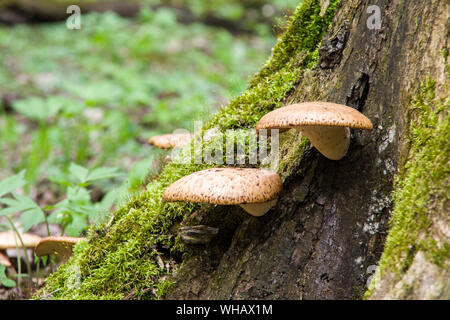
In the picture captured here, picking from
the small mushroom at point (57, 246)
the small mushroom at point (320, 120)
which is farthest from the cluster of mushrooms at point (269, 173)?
the small mushroom at point (57, 246)

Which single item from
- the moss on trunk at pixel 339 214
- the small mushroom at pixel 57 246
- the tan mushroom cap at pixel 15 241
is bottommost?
the tan mushroom cap at pixel 15 241

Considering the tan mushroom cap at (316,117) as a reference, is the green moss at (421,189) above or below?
below

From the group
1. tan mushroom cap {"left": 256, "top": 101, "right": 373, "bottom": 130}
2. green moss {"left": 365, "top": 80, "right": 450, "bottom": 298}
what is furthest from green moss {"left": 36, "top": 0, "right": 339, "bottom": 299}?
green moss {"left": 365, "top": 80, "right": 450, "bottom": 298}

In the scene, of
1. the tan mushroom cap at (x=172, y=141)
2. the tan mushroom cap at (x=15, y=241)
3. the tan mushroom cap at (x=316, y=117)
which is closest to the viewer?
the tan mushroom cap at (x=316, y=117)

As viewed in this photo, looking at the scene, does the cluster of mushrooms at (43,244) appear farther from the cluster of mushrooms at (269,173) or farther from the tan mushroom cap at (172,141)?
the cluster of mushrooms at (269,173)

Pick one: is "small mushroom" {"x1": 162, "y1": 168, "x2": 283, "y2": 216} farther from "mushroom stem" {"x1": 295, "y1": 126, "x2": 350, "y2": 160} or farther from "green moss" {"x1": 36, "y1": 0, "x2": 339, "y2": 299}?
"green moss" {"x1": 36, "y1": 0, "x2": 339, "y2": 299}

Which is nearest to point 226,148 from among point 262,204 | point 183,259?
point 262,204

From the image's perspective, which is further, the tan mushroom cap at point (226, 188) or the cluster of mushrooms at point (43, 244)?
the cluster of mushrooms at point (43, 244)
